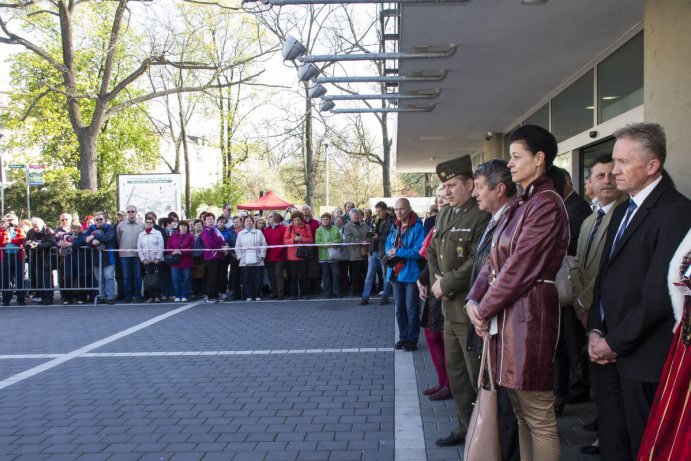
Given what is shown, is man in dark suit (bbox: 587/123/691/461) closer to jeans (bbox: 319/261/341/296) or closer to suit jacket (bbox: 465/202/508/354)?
suit jacket (bbox: 465/202/508/354)

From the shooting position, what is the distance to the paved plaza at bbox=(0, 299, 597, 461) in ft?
14.5

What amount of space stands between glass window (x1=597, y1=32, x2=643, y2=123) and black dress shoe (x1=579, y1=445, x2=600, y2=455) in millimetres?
4489

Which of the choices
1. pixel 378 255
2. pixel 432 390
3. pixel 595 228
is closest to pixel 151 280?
pixel 378 255

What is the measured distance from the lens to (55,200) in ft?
88.6

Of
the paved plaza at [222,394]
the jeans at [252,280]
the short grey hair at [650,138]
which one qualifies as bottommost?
the paved plaza at [222,394]

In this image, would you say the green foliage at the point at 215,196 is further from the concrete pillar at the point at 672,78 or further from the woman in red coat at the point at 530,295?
the woman in red coat at the point at 530,295

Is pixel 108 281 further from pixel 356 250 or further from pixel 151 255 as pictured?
pixel 356 250

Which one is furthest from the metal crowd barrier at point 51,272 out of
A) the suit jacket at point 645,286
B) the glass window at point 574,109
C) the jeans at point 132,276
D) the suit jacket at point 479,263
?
the suit jacket at point 645,286

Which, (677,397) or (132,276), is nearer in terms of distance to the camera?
(677,397)

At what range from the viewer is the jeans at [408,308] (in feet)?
23.3

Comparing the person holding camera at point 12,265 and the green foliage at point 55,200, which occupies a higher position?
the green foliage at point 55,200

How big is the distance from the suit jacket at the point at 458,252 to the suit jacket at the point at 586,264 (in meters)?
0.71

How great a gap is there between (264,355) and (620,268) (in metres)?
5.12

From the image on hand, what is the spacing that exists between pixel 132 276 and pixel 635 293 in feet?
38.5
